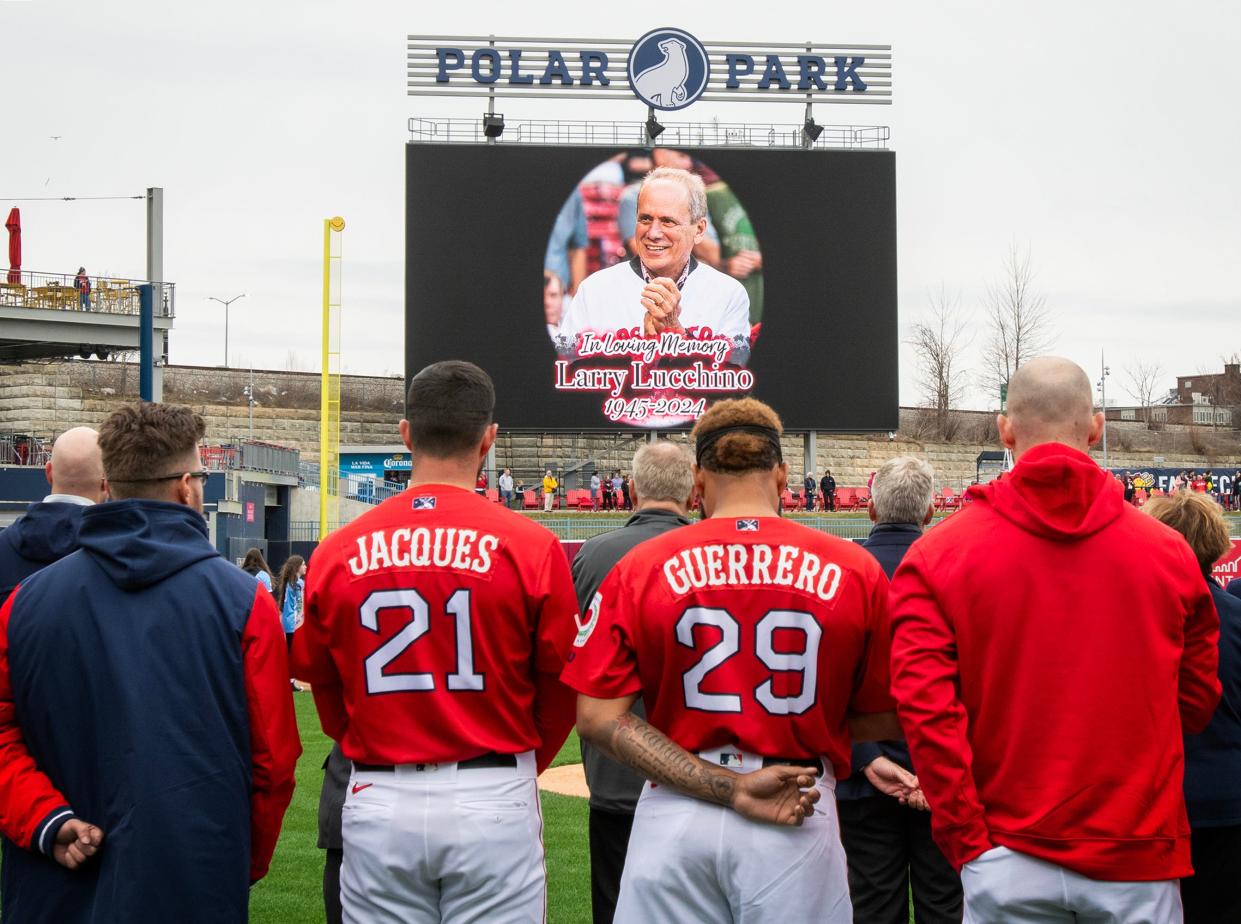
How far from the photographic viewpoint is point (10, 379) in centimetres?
4309

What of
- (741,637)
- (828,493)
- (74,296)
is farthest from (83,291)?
(741,637)

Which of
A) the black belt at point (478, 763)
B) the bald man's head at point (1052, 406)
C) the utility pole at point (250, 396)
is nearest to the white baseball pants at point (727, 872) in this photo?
the black belt at point (478, 763)

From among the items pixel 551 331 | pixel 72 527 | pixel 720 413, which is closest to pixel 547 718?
pixel 720 413

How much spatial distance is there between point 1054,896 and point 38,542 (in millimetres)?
3324

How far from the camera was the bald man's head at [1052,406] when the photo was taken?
136 inches

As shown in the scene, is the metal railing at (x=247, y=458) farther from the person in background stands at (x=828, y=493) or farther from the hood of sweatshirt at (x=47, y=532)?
the hood of sweatshirt at (x=47, y=532)

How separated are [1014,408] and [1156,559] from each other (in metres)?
0.51

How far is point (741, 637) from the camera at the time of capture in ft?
11.0

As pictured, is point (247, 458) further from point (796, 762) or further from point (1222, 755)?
point (796, 762)

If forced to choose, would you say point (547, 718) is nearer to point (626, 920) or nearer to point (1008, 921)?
point (626, 920)

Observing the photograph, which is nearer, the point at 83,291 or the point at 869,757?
the point at 869,757

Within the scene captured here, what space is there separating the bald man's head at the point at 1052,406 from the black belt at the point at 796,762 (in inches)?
37.4

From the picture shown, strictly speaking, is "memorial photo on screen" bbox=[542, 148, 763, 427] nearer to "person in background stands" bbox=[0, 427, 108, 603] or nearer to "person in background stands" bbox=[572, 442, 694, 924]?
"person in background stands" bbox=[572, 442, 694, 924]

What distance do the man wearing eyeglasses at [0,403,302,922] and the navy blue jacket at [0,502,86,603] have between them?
1.06 meters
